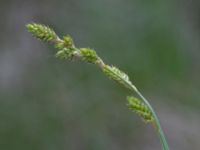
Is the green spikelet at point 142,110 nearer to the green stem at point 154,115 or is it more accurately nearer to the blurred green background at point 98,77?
the green stem at point 154,115

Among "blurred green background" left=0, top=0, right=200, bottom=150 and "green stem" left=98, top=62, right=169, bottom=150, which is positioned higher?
"blurred green background" left=0, top=0, right=200, bottom=150

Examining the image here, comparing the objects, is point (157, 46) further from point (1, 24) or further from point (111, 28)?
point (1, 24)

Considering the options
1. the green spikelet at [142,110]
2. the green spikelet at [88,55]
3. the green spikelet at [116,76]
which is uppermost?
the green spikelet at [88,55]

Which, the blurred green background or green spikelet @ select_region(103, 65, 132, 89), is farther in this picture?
the blurred green background

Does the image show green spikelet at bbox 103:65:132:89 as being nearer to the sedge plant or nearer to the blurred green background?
the sedge plant

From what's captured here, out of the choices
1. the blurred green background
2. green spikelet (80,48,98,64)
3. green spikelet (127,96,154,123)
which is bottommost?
green spikelet (127,96,154,123)

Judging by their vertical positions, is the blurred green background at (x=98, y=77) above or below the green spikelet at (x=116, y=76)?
above

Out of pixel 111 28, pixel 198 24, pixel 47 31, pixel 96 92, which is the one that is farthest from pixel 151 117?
pixel 198 24

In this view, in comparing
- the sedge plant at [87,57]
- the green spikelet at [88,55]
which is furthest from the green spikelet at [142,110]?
the green spikelet at [88,55]

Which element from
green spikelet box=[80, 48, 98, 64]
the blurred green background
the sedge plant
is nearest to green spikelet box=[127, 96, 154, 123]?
the sedge plant
